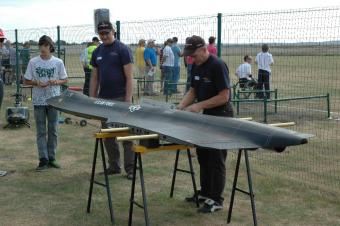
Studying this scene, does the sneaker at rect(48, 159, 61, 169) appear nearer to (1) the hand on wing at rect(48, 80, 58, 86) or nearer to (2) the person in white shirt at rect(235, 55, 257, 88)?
(1) the hand on wing at rect(48, 80, 58, 86)

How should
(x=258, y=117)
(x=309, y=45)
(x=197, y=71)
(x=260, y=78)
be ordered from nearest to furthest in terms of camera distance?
(x=197, y=71), (x=309, y=45), (x=258, y=117), (x=260, y=78)

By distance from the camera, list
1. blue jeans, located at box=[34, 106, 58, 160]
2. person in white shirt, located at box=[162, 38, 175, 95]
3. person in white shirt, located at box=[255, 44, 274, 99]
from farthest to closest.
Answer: person in white shirt, located at box=[162, 38, 175, 95] < person in white shirt, located at box=[255, 44, 274, 99] < blue jeans, located at box=[34, 106, 58, 160]

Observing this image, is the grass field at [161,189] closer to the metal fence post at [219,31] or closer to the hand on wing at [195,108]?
the hand on wing at [195,108]

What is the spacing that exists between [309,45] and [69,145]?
471cm

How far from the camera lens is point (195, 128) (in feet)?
16.3

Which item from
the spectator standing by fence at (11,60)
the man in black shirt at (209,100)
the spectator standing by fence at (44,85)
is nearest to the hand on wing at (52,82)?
the spectator standing by fence at (44,85)

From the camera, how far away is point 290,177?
726cm

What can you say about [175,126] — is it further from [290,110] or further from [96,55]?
[290,110]

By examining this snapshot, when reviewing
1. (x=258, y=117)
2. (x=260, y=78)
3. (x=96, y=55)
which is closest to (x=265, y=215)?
(x=96, y=55)

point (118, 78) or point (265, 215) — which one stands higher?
point (118, 78)

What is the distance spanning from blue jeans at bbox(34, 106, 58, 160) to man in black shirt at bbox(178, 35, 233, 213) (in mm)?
2642

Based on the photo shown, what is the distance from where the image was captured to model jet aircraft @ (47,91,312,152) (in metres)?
4.41

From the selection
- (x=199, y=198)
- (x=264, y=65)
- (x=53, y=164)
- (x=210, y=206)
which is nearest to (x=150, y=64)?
(x=264, y=65)

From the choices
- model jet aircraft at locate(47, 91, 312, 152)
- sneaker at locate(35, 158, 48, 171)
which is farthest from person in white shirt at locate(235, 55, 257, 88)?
model jet aircraft at locate(47, 91, 312, 152)
